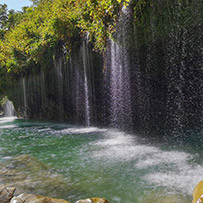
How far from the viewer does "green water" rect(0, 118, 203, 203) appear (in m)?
3.61

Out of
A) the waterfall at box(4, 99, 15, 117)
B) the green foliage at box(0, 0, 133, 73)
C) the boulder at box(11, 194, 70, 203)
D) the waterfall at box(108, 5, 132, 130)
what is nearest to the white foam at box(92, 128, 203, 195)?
the boulder at box(11, 194, 70, 203)

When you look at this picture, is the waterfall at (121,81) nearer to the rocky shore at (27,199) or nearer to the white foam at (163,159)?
the white foam at (163,159)

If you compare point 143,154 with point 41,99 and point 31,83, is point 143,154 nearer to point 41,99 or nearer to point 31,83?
point 41,99

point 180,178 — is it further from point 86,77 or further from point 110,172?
point 86,77

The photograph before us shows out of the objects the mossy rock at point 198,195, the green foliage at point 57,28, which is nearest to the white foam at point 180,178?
the mossy rock at point 198,195

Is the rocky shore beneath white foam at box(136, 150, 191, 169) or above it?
above

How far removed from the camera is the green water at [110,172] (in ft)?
11.8

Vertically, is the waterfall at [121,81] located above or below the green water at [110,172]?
above

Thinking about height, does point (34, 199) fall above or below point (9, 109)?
below

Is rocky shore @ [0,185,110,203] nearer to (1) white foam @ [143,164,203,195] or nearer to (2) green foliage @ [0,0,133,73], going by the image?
(1) white foam @ [143,164,203,195]

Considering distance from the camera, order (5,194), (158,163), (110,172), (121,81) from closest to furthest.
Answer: (5,194) → (110,172) → (158,163) → (121,81)

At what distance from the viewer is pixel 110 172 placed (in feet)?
15.1

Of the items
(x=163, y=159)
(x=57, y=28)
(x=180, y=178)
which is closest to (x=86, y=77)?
(x=57, y=28)

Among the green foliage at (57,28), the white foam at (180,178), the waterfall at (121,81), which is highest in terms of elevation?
the green foliage at (57,28)
